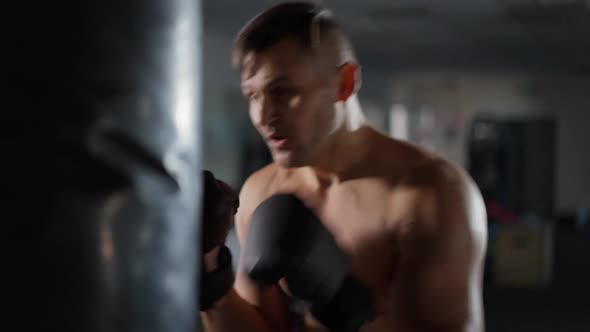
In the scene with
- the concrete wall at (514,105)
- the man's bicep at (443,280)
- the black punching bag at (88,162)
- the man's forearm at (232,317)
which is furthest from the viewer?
the concrete wall at (514,105)

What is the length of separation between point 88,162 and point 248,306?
839mm

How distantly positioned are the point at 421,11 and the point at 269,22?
219 inches

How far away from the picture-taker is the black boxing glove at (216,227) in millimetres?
1069

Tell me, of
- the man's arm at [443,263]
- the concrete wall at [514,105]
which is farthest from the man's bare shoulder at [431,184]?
the concrete wall at [514,105]

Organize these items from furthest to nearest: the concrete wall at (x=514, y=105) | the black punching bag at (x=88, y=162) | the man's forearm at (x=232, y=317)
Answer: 1. the concrete wall at (x=514, y=105)
2. the man's forearm at (x=232, y=317)
3. the black punching bag at (x=88, y=162)

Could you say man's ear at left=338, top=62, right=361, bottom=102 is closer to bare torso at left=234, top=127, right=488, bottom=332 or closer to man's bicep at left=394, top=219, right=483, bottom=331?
bare torso at left=234, top=127, right=488, bottom=332

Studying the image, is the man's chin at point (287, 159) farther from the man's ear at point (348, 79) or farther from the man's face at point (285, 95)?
the man's ear at point (348, 79)

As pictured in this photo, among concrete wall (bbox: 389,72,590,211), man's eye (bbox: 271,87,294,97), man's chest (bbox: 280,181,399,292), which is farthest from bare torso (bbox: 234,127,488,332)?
concrete wall (bbox: 389,72,590,211)

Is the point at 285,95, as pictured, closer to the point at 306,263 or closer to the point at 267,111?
the point at 267,111

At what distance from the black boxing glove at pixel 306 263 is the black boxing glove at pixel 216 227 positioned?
36 millimetres

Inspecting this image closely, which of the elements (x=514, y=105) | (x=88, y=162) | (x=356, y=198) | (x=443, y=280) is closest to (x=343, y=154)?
(x=356, y=198)

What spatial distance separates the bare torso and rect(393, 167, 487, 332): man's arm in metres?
0.01

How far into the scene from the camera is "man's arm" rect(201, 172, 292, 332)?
1324 mm

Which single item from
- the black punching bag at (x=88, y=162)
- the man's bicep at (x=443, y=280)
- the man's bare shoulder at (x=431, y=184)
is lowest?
the man's bicep at (x=443, y=280)
